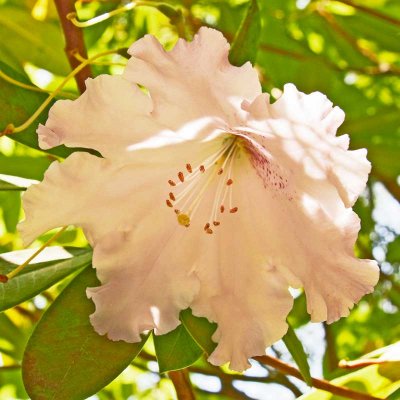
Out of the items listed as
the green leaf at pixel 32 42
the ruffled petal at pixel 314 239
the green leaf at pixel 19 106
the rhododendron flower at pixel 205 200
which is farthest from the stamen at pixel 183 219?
the green leaf at pixel 32 42

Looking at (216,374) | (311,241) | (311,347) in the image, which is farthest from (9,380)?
(311,241)

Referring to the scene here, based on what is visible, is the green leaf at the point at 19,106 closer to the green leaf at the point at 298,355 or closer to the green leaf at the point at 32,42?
the green leaf at the point at 32,42

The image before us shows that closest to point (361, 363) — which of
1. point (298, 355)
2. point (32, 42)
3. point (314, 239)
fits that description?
point (298, 355)

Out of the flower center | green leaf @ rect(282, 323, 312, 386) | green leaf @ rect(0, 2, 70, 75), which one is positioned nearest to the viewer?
green leaf @ rect(282, 323, 312, 386)

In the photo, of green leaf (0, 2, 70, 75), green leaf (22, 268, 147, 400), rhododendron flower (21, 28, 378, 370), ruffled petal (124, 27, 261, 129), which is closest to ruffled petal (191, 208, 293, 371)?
rhododendron flower (21, 28, 378, 370)

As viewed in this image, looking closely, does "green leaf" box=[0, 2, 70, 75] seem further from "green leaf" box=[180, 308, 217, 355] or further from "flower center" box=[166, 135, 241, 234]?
"green leaf" box=[180, 308, 217, 355]
